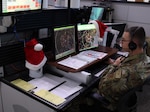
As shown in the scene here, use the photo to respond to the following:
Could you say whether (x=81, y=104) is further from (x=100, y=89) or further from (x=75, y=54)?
(x=75, y=54)

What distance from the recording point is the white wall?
3.41 meters

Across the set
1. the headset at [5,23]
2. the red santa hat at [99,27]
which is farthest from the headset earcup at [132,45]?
the headset at [5,23]

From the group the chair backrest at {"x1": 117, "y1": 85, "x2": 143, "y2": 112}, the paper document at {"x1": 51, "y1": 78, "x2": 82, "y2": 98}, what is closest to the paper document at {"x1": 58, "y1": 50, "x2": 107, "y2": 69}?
the paper document at {"x1": 51, "y1": 78, "x2": 82, "y2": 98}

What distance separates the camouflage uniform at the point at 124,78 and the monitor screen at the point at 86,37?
63cm

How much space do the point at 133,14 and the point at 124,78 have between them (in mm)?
2514

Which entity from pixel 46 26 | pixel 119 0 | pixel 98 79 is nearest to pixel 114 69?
pixel 98 79

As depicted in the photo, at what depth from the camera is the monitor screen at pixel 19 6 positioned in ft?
4.66

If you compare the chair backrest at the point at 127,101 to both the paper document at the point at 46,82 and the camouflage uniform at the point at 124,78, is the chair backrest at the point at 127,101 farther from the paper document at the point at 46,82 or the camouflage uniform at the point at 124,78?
the paper document at the point at 46,82

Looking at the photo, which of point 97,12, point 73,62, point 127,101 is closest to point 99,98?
point 127,101

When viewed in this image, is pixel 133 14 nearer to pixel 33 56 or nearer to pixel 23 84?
pixel 33 56

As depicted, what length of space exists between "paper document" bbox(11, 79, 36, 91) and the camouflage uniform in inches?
22.7

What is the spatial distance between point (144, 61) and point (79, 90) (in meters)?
0.58

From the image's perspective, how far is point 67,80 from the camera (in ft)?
5.37

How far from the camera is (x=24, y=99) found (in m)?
1.45
